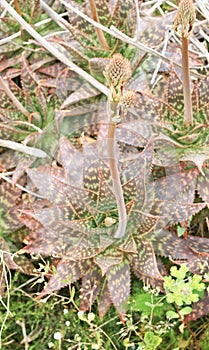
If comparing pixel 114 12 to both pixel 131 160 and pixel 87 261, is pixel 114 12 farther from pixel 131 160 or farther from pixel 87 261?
pixel 87 261

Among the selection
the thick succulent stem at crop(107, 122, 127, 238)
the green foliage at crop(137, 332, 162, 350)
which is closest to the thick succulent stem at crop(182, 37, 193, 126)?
the thick succulent stem at crop(107, 122, 127, 238)

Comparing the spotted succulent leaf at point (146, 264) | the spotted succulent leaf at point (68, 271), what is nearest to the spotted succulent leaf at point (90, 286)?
the spotted succulent leaf at point (68, 271)

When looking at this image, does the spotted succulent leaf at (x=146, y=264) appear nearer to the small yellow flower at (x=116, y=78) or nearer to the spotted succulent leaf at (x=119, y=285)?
the spotted succulent leaf at (x=119, y=285)

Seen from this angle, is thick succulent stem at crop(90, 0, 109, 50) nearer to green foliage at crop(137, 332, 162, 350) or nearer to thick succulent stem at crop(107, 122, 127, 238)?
thick succulent stem at crop(107, 122, 127, 238)

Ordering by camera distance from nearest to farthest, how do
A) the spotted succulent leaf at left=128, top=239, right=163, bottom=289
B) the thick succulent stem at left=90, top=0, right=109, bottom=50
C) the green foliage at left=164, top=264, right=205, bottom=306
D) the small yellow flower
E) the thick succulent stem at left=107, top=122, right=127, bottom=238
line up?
the small yellow flower < the thick succulent stem at left=107, top=122, right=127, bottom=238 < the green foliage at left=164, top=264, right=205, bottom=306 < the spotted succulent leaf at left=128, top=239, right=163, bottom=289 < the thick succulent stem at left=90, top=0, right=109, bottom=50

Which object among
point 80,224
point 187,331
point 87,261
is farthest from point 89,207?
point 187,331

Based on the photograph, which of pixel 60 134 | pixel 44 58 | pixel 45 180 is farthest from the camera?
pixel 44 58
